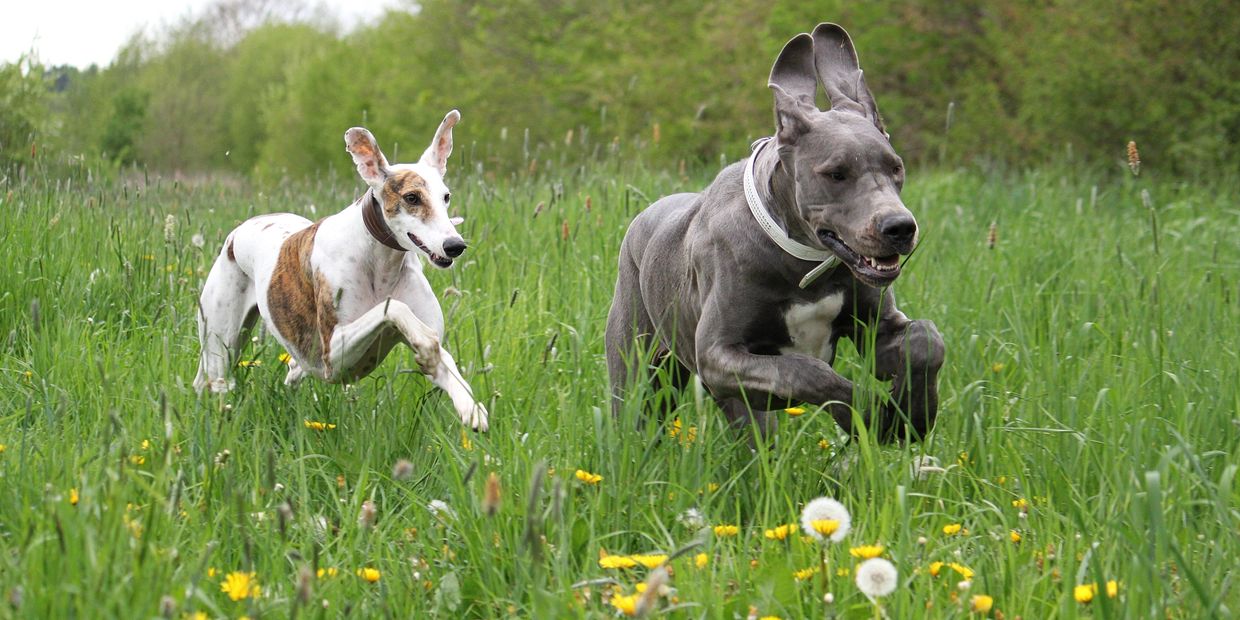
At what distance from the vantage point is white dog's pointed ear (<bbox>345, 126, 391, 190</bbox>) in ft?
15.0

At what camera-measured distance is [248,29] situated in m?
65.2

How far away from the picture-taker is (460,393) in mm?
3996

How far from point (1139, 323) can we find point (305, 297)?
3350 mm

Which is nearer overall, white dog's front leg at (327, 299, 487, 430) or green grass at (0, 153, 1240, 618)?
green grass at (0, 153, 1240, 618)

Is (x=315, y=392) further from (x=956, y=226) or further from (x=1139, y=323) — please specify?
(x=956, y=226)

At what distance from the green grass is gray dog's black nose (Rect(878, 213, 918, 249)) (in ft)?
1.81

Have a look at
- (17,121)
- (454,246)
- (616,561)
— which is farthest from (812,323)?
(17,121)

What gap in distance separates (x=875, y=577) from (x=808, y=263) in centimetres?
150

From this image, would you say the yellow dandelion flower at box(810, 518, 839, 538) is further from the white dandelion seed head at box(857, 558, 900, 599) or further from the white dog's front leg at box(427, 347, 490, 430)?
the white dog's front leg at box(427, 347, 490, 430)

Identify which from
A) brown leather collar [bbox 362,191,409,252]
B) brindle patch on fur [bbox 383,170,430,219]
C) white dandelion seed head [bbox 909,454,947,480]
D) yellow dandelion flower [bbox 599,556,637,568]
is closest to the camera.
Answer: yellow dandelion flower [bbox 599,556,637,568]

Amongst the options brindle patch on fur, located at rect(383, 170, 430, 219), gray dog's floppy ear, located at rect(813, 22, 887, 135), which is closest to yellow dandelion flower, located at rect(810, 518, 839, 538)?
gray dog's floppy ear, located at rect(813, 22, 887, 135)

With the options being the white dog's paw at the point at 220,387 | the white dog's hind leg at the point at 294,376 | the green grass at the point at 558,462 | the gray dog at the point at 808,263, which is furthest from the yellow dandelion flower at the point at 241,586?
the white dog's hind leg at the point at 294,376

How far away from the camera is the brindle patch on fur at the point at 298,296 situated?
→ 471 centimetres

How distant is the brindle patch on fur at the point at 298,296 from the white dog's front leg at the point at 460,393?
680 mm
